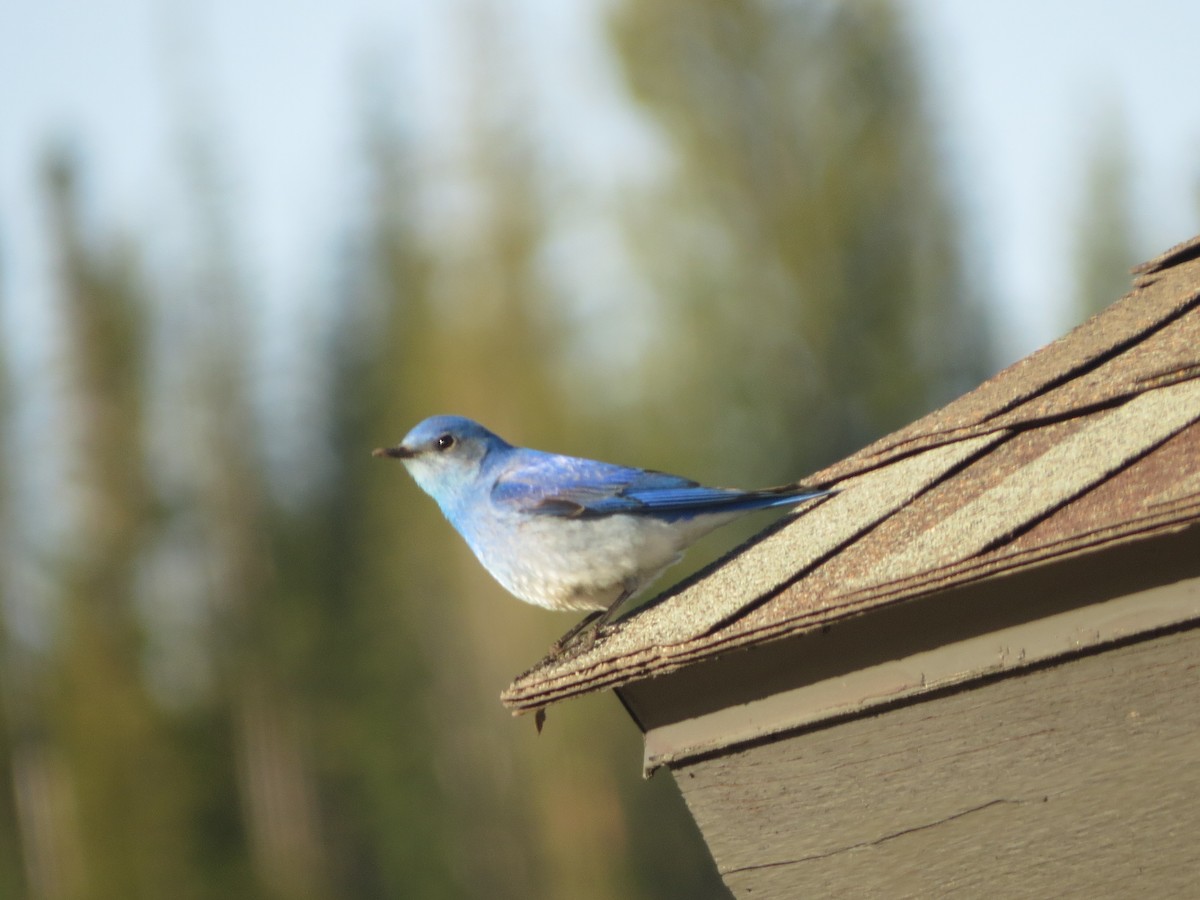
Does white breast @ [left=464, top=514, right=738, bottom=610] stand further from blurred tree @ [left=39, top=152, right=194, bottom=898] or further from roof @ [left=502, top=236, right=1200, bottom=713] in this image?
blurred tree @ [left=39, top=152, right=194, bottom=898]

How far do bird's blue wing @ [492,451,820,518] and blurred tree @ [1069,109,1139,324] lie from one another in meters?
41.7

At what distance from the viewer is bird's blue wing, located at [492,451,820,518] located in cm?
469

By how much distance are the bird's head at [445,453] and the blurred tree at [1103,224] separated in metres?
41.3

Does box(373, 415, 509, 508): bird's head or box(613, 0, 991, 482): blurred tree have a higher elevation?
box(613, 0, 991, 482): blurred tree

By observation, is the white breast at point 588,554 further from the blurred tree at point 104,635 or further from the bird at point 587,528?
the blurred tree at point 104,635

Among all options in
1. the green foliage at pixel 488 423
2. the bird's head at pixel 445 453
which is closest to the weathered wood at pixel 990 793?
the bird's head at pixel 445 453

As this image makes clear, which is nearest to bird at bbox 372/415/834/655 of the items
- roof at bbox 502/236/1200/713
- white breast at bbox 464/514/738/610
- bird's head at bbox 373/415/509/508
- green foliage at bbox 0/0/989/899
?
white breast at bbox 464/514/738/610

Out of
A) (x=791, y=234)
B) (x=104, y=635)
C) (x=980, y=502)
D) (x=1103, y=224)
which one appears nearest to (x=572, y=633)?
(x=980, y=502)

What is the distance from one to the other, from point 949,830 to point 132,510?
93.7ft

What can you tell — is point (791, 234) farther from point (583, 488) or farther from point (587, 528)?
point (587, 528)

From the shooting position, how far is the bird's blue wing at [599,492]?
469 centimetres

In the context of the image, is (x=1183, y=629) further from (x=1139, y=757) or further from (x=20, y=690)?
(x=20, y=690)

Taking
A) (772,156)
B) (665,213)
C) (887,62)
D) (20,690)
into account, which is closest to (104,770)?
(20,690)

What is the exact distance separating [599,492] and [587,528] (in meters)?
0.17
